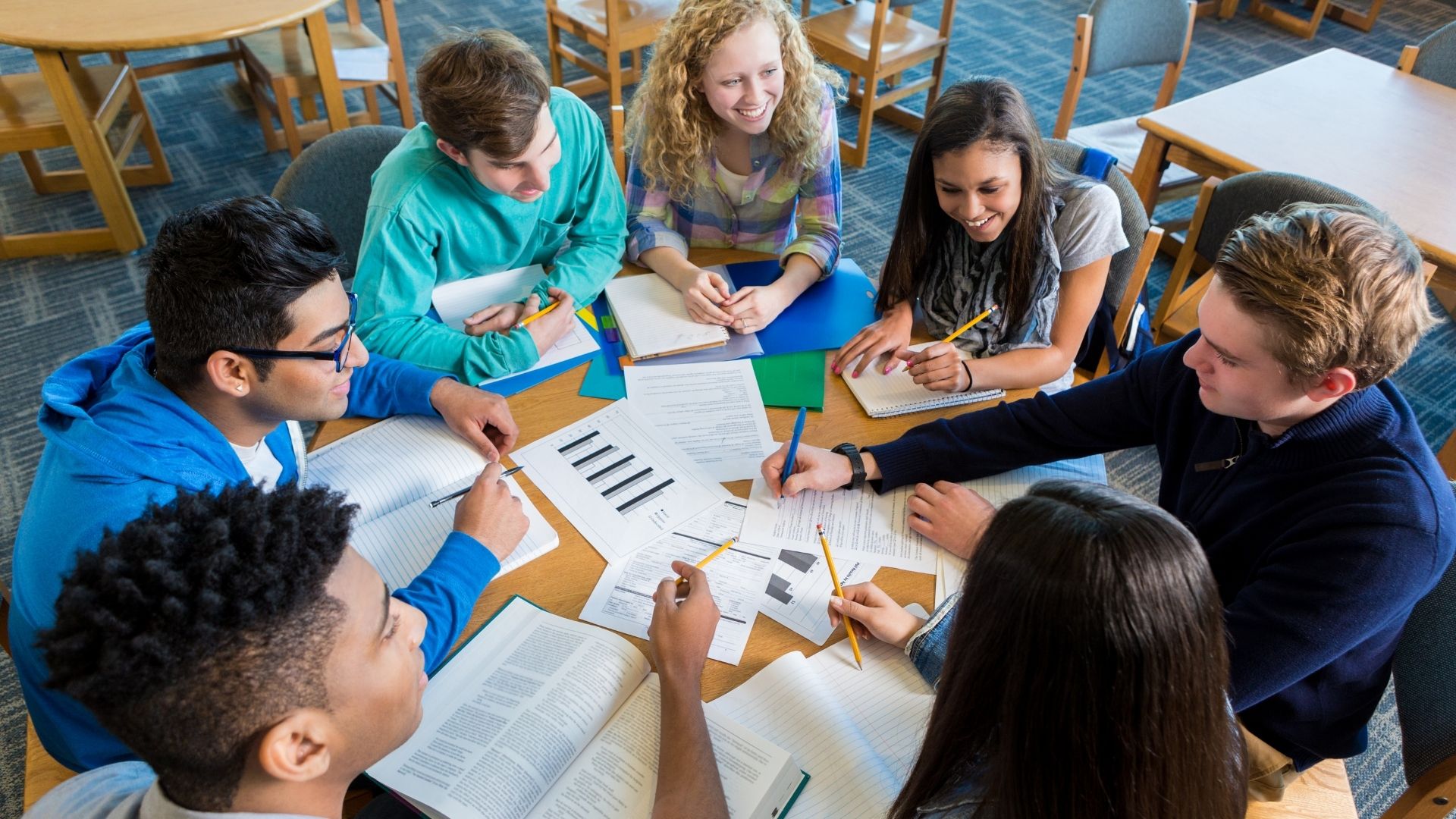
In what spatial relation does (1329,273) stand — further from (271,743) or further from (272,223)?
(272,223)

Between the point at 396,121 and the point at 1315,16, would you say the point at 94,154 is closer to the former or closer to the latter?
the point at 396,121

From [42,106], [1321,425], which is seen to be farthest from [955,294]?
[42,106]

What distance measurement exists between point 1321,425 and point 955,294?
27.7 inches

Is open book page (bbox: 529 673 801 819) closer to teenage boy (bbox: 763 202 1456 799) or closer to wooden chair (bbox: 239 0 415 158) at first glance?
teenage boy (bbox: 763 202 1456 799)

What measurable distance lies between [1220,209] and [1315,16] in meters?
3.46

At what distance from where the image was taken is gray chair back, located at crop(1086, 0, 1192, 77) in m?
2.87

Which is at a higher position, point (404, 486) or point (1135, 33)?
point (1135, 33)

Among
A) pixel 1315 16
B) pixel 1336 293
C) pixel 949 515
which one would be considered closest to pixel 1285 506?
pixel 1336 293

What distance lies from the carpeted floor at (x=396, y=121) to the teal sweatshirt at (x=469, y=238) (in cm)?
125

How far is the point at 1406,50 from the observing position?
269cm

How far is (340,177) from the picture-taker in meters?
1.80

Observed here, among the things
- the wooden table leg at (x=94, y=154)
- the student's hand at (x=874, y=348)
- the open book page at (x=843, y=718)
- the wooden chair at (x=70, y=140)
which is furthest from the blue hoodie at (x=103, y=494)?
the wooden chair at (x=70, y=140)

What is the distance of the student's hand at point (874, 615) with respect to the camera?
1098mm

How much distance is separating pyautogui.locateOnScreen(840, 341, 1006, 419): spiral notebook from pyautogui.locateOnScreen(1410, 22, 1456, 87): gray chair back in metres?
2.24
